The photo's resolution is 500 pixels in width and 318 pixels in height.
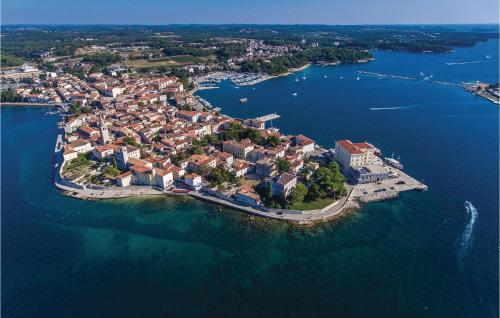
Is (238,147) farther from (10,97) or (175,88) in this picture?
(10,97)

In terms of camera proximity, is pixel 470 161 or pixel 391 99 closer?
pixel 470 161

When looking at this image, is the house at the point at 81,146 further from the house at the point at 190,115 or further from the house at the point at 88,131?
the house at the point at 190,115

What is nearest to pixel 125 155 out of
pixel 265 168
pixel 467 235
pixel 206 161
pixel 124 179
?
pixel 124 179

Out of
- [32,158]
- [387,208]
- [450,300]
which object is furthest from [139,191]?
[450,300]

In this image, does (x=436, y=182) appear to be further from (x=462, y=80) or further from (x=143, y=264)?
(x=462, y=80)

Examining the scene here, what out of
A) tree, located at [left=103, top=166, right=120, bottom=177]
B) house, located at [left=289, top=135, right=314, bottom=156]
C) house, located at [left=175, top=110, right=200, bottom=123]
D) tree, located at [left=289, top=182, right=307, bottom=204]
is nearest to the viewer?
tree, located at [left=289, top=182, right=307, bottom=204]

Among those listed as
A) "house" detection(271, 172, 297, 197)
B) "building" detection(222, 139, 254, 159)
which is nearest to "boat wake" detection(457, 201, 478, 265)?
"house" detection(271, 172, 297, 197)

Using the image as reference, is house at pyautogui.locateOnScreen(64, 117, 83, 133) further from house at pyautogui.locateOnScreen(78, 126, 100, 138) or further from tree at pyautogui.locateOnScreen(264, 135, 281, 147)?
tree at pyautogui.locateOnScreen(264, 135, 281, 147)
